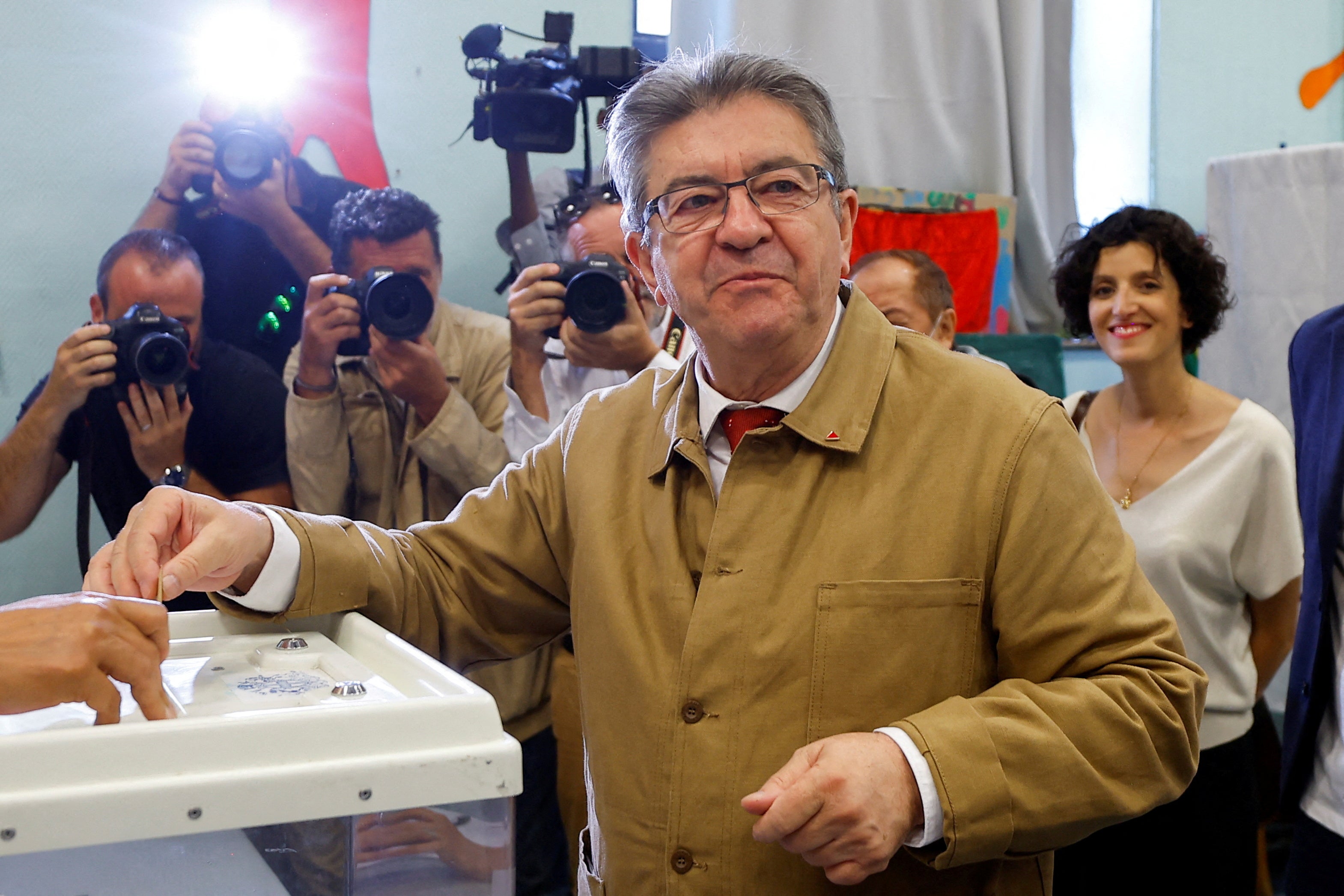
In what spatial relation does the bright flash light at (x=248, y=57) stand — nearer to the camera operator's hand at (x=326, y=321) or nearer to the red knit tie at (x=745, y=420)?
the camera operator's hand at (x=326, y=321)

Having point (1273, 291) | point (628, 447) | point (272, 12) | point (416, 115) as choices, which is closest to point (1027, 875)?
point (628, 447)

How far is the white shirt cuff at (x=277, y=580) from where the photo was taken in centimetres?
98

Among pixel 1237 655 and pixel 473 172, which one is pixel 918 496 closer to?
pixel 1237 655

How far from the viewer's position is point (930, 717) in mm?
863

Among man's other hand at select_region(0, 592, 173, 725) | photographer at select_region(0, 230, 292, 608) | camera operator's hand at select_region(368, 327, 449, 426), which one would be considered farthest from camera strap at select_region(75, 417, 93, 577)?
man's other hand at select_region(0, 592, 173, 725)

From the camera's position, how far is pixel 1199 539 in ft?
6.12

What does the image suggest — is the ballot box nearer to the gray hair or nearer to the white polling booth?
the gray hair

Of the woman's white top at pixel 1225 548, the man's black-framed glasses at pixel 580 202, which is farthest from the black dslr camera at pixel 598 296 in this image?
the woman's white top at pixel 1225 548

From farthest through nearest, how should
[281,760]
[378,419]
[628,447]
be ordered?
[378,419] → [628,447] → [281,760]

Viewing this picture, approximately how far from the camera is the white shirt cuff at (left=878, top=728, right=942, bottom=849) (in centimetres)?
84

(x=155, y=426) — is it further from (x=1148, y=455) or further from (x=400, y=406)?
(x=1148, y=455)

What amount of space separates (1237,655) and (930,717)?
1298mm

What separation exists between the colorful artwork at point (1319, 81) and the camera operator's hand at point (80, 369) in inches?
140

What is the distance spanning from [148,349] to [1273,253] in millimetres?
2736
